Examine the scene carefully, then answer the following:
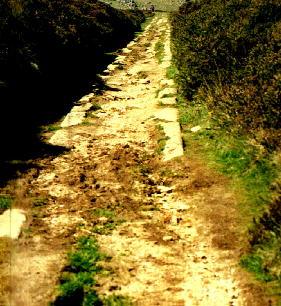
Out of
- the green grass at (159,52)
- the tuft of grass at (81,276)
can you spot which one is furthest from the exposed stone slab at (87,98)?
the tuft of grass at (81,276)

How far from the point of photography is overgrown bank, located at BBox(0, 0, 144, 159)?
28.2 feet

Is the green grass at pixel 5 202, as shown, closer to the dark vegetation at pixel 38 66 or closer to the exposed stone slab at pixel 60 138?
the dark vegetation at pixel 38 66

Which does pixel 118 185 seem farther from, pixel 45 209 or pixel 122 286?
pixel 122 286

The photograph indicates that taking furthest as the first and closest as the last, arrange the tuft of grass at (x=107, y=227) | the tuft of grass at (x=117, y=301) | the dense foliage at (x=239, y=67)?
the dense foliage at (x=239, y=67) → the tuft of grass at (x=107, y=227) → the tuft of grass at (x=117, y=301)

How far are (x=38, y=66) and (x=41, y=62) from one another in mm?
501

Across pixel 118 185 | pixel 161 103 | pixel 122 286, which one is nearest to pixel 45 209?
pixel 118 185

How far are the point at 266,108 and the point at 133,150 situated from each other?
2.88m

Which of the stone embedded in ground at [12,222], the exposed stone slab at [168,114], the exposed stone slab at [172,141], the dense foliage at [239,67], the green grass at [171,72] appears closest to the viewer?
the stone embedded in ground at [12,222]

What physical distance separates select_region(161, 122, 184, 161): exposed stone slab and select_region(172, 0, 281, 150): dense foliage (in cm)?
97

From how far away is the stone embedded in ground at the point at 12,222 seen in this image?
14.4 ft

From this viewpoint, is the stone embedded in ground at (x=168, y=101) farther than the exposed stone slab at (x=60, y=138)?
Yes

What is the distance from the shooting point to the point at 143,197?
5617 millimetres

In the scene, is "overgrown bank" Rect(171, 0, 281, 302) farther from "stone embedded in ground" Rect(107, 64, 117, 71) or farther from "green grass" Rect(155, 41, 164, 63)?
"green grass" Rect(155, 41, 164, 63)

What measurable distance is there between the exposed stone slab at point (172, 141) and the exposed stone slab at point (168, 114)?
1.40 ft
